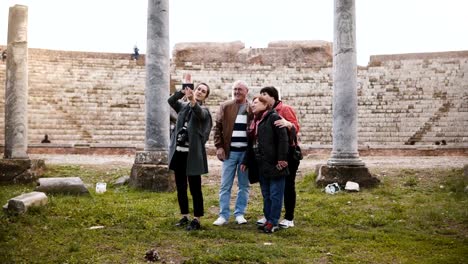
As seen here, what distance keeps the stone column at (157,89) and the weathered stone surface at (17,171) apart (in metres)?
2.33

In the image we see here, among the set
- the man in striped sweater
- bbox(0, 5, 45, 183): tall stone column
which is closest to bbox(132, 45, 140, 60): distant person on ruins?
bbox(0, 5, 45, 183): tall stone column

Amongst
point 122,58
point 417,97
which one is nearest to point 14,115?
point 122,58

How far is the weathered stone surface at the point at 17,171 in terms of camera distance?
9.51 m

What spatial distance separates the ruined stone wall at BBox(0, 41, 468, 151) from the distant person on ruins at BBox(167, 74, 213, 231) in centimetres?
1244

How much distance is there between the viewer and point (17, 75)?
10719 mm

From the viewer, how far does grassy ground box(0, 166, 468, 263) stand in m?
4.47

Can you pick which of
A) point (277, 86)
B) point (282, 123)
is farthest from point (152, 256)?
point (277, 86)

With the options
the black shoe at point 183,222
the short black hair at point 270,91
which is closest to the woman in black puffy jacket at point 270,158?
the short black hair at point 270,91

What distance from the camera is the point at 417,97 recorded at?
2097 cm

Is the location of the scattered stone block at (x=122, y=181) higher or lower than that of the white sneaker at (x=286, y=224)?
higher

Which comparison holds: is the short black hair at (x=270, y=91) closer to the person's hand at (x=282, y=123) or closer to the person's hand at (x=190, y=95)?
the person's hand at (x=282, y=123)

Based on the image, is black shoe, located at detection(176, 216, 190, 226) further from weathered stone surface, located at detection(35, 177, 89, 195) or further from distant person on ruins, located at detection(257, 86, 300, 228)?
weathered stone surface, located at detection(35, 177, 89, 195)

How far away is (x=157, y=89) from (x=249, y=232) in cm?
492

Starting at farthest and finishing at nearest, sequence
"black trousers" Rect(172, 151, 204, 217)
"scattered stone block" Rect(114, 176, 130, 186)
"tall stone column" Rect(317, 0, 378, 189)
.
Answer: "tall stone column" Rect(317, 0, 378, 189), "scattered stone block" Rect(114, 176, 130, 186), "black trousers" Rect(172, 151, 204, 217)
